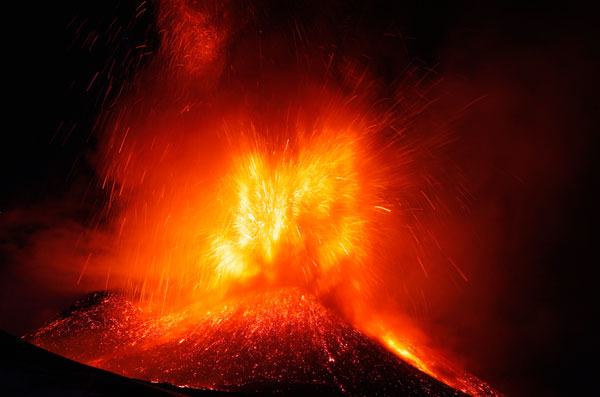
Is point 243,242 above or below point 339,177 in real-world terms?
below

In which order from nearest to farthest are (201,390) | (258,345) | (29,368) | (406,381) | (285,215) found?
1. (29,368)
2. (201,390)
3. (406,381)
4. (258,345)
5. (285,215)

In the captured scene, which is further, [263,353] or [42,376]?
[263,353]

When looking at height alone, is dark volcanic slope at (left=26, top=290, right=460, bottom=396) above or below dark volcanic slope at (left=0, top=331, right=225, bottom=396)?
below

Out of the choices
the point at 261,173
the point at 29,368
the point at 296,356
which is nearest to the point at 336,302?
the point at 296,356

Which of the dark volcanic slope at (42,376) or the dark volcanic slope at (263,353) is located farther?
the dark volcanic slope at (263,353)

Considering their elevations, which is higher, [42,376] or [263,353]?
[42,376]

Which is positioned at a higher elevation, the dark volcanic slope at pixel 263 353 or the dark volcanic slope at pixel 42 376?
the dark volcanic slope at pixel 42 376

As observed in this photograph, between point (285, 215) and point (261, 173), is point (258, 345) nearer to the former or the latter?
point (285, 215)

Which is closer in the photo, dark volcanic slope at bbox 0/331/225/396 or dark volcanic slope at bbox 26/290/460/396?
dark volcanic slope at bbox 0/331/225/396
